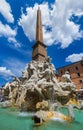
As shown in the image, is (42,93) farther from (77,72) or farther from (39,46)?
(77,72)

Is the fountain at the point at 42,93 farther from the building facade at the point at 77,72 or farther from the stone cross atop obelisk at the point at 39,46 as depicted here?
the building facade at the point at 77,72

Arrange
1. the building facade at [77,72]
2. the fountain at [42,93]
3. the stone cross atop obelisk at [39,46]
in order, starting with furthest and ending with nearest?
the building facade at [77,72] < the stone cross atop obelisk at [39,46] < the fountain at [42,93]

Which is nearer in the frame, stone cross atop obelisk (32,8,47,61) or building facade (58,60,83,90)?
stone cross atop obelisk (32,8,47,61)

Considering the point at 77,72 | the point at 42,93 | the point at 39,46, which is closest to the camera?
the point at 42,93

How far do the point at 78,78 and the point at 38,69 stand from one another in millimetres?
22791

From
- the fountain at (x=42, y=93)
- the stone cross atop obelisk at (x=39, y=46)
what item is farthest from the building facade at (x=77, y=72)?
the fountain at (x=42, y=93)

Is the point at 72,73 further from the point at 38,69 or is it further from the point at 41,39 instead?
the point at 38,69

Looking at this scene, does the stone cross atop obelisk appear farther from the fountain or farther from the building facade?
the building facade

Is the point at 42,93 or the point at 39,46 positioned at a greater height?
the point at 39,46

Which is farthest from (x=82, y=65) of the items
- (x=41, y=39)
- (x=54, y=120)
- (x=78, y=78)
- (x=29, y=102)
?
(x=54, y=120)

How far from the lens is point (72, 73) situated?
44.7 metres

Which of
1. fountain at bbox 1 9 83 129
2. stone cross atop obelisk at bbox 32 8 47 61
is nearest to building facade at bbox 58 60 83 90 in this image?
stone cross atop obelisk at bbox 32 8 47 61

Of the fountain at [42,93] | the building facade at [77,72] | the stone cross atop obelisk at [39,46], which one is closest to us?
the fountain at [42,93]

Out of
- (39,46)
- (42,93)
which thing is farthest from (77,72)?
(42,93)
